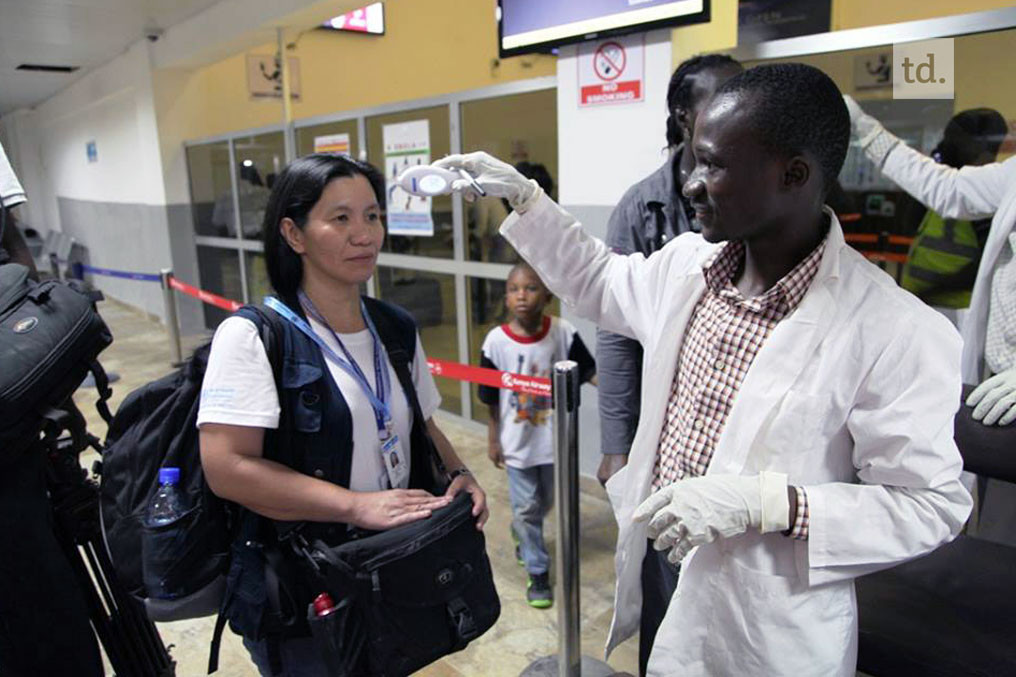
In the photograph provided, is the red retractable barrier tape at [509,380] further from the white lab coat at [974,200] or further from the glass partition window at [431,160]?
the glass partition window at [431,160]

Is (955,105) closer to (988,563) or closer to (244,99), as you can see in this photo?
(988,563)

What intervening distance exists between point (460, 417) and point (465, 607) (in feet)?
10.1

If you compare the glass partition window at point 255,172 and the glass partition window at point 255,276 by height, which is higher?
the glass partition window at point 255,172

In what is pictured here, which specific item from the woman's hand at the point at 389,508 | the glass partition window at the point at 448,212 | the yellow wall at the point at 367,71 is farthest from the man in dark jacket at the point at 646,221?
the yellow wall at the point at 367,71

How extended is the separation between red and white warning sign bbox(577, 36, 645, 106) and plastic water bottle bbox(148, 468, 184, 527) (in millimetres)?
2332

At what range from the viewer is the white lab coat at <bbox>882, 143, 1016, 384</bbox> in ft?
6.55

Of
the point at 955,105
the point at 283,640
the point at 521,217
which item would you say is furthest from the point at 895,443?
the point at 955,105

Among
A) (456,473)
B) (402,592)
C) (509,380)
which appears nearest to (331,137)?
(509,380)

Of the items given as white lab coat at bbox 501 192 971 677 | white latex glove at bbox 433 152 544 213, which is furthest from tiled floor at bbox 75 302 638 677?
white latex glove at bbox 433 152 544 213

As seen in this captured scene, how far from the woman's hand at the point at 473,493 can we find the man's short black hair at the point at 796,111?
0.92 m

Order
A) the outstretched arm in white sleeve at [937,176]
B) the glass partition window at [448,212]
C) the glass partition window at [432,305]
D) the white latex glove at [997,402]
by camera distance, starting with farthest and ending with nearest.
Result: the glass partition window at [432,305] < the glass partition window at [448,212] < the outstretched arm in white sleeve at [937,176] < the white latex glove at [997,402]

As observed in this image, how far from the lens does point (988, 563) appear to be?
1551mm

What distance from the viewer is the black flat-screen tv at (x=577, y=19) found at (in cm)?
266

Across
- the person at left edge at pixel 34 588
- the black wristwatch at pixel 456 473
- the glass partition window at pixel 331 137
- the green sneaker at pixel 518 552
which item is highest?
the glass partition window at pixel 331 137
